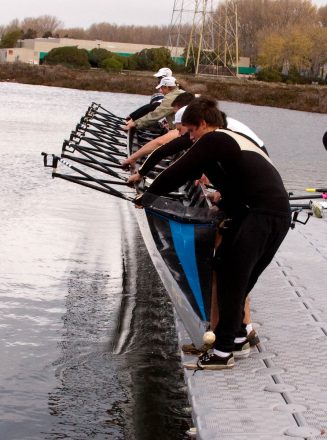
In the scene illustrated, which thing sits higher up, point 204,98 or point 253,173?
point 204,98

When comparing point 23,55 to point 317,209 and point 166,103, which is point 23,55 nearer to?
point 166,103

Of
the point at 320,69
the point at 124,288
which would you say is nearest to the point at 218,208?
the point at 124,288

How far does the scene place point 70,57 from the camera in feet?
381

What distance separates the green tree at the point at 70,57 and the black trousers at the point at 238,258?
109 meters

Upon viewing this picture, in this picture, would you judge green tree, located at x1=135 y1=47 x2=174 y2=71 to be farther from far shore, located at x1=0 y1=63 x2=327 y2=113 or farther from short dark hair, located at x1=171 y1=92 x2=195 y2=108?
short dark hair, located at x1=171 y1=92 x2=195 y2=108

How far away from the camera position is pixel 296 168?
32.5 metres

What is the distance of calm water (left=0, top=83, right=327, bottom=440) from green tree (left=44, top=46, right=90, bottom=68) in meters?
96.7

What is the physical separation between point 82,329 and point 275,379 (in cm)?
355

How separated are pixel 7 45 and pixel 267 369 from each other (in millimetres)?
171049

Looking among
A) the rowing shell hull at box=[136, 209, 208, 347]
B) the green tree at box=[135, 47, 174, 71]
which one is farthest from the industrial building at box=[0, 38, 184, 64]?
the rowing shell hull at box=[136, 209, 208, 347]

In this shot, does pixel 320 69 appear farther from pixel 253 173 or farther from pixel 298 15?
pixel 253 173

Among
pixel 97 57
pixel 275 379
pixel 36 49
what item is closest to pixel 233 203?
pixel 275 379

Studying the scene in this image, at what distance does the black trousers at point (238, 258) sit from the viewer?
6863 mm

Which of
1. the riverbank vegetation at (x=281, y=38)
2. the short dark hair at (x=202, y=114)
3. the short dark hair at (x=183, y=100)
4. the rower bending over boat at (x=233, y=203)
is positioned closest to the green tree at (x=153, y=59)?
the riverbank vegetation at (x=281, y=38)
